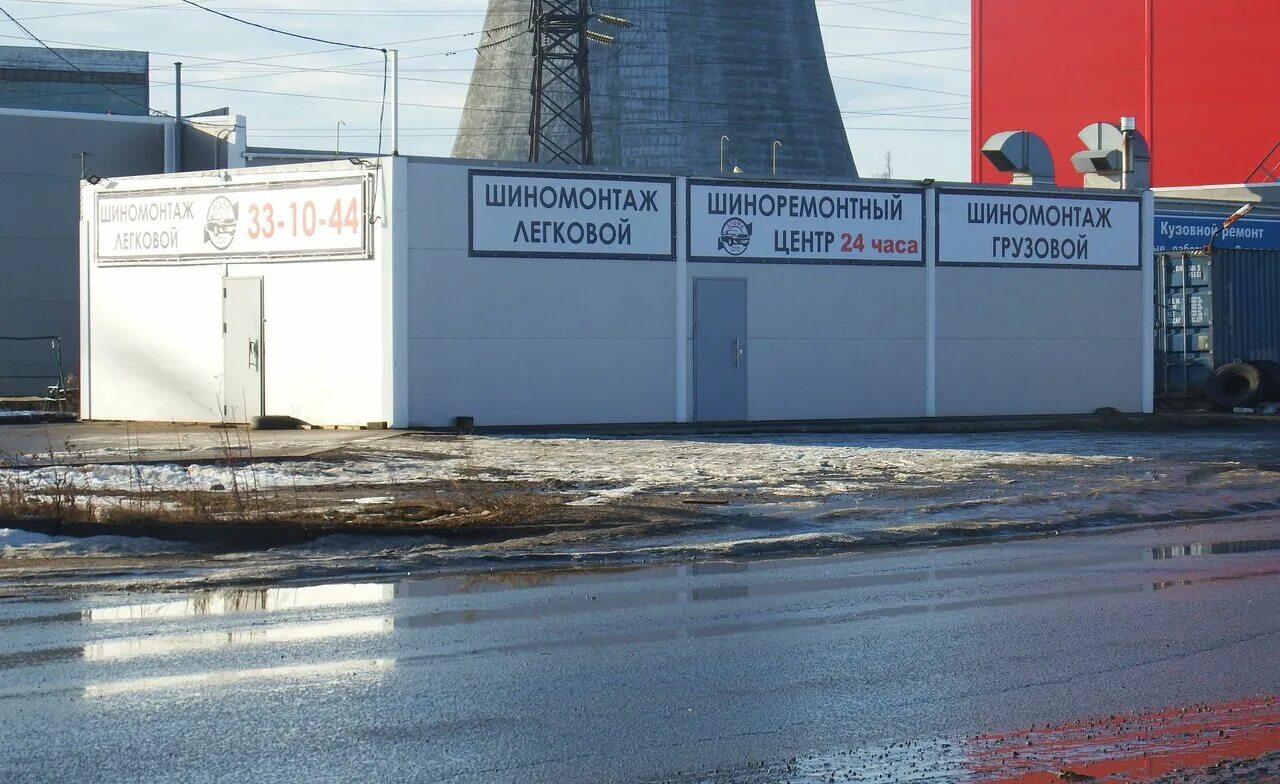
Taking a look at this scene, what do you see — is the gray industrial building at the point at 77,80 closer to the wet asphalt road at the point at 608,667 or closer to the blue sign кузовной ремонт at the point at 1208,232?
the blue sign кузовной ремонт at the point at 1208,232

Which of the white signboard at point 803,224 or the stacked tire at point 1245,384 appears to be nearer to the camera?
the white signboard at point 803,224

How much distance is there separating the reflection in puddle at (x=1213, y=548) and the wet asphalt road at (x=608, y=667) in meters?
0.74

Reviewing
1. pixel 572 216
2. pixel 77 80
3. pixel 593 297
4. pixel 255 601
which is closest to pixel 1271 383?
pixel 593 297

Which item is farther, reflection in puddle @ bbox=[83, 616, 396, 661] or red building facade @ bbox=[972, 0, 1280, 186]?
red building facade @ bbox=[972, 0, 1280, 186]

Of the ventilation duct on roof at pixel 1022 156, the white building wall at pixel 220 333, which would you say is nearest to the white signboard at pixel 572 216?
the white building wall at pixel 220 333

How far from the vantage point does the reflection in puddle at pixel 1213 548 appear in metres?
12.2

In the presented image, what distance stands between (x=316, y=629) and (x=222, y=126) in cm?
3005

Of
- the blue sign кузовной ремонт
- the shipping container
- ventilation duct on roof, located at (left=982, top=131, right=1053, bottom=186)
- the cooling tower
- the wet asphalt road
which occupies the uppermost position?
the cooling tower

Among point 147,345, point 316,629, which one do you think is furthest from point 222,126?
point 316,629

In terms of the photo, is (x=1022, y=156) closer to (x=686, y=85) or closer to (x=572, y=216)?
(x=572, y=216)

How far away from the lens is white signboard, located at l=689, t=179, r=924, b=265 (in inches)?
975

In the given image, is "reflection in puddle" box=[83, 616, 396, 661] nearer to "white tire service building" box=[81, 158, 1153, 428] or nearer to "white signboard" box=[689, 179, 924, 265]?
"white tire service building" box=[81, 158, 1153, 428]

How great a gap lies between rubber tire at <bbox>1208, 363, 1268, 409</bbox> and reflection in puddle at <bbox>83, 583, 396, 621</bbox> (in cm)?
2180

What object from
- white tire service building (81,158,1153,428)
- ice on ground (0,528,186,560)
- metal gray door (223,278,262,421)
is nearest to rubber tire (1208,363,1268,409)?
white tire service building (81,158,1153,428)
